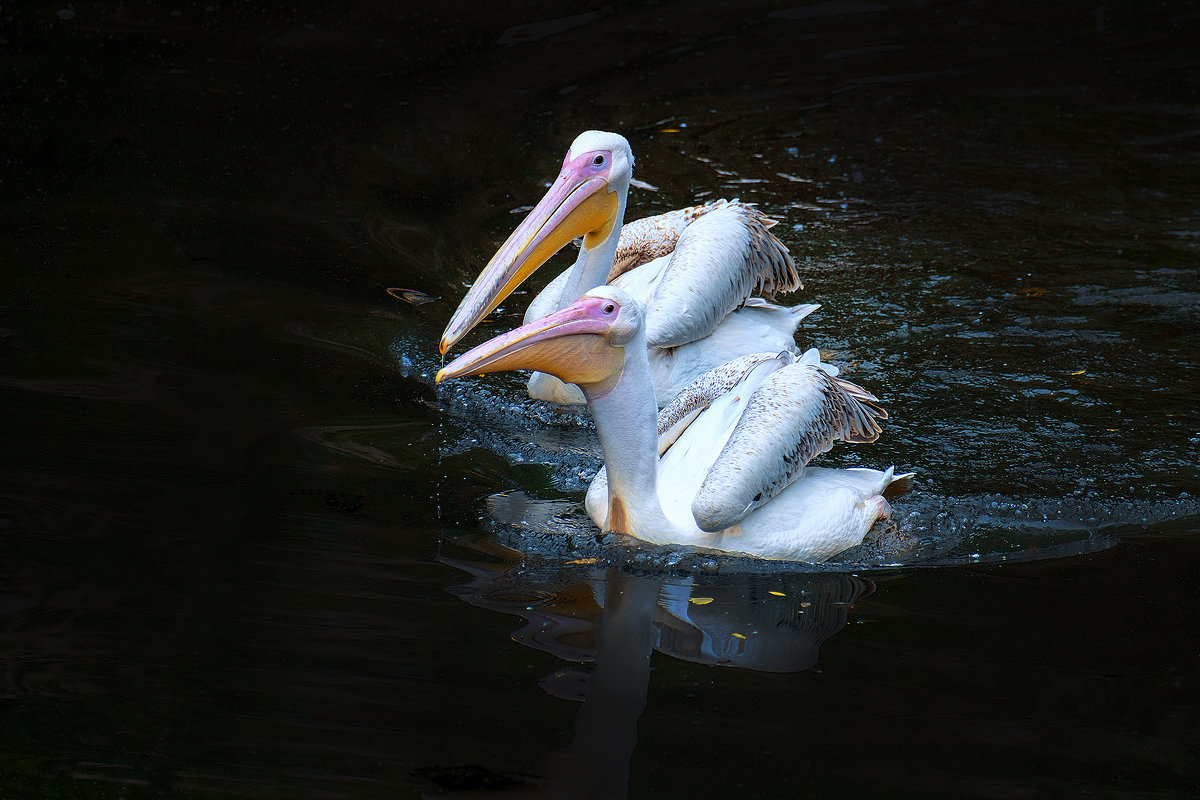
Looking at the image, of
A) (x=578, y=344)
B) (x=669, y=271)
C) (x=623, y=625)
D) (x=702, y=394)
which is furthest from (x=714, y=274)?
(x=623, y=625)

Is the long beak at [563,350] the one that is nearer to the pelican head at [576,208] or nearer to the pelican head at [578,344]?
the pelican head at [578,344]

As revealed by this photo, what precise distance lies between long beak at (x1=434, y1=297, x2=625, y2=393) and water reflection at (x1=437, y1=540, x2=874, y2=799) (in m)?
0.49

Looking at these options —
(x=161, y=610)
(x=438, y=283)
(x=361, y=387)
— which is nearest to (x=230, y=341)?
(x=361, y=387)

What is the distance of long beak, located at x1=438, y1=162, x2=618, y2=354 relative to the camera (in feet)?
12.8

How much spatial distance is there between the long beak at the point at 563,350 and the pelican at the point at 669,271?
2.33ft

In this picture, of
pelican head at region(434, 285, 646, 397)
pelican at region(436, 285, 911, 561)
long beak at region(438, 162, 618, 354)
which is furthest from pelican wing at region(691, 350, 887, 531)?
long beak at region(438, 162, 618, 354)

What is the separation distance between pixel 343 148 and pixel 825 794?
503 cm

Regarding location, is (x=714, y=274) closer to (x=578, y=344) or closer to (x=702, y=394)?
(x=702, y=394)

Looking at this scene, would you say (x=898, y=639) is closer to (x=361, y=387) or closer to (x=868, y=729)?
(x=868, y=729)

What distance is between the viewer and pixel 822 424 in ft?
11.7

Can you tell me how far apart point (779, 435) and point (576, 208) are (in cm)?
123

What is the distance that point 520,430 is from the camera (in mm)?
4285

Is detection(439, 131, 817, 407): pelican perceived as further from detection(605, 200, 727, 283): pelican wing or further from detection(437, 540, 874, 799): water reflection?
detection(437, 540, 874, 799): water reflection

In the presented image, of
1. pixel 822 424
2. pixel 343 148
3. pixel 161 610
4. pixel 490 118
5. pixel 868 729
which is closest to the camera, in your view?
pixel 868 729
